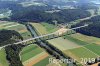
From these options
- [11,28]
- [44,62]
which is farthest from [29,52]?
[11,28]

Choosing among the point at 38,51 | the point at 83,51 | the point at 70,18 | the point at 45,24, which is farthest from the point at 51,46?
the point at 70,18

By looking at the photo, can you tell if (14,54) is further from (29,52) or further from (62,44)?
(62,44)

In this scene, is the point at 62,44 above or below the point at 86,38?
above

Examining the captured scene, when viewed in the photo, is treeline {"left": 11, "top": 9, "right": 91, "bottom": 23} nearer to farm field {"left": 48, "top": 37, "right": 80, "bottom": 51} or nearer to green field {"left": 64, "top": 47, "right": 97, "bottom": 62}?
farm field {"left": 48, "top": 37, "right": 80, "bottom": 51}

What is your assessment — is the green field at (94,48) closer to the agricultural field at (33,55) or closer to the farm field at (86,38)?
the farm field at (86,38)

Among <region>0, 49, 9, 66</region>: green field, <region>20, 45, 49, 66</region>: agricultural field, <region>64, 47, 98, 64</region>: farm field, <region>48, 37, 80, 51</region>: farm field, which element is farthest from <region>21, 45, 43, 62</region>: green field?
<region>64, 47, 98, 64</region>: farm field

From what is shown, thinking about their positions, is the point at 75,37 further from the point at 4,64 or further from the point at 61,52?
the point at 4,64

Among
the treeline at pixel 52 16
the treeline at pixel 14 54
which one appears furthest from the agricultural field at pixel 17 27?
the treeline at pixel 14 54
